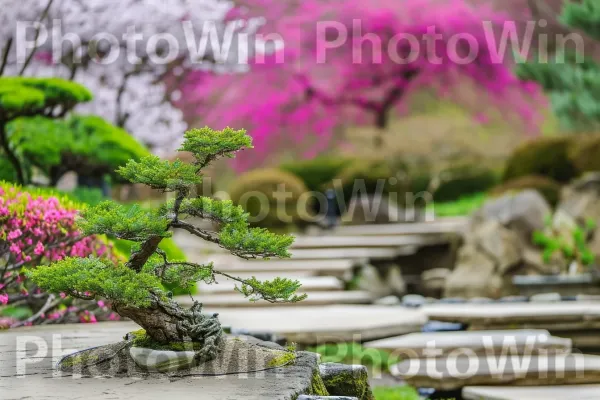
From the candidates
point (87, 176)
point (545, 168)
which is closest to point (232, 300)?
point (87, 176)

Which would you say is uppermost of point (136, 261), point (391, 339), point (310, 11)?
point (310, 11)

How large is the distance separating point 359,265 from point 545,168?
18.7ft

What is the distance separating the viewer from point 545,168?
56.3 ft

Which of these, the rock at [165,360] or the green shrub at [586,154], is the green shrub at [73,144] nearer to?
the rock at [165,360]

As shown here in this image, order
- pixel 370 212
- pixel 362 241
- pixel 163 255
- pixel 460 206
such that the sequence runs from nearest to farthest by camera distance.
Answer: pixel 163 255, pixel 362 241, pixel 370 212, pixel 460 206

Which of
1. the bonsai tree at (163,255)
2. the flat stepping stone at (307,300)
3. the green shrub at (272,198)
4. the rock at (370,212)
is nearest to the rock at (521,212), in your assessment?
the rock at (370,212)

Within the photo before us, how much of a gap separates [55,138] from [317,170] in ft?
38.0

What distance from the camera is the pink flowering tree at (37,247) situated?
6.30m

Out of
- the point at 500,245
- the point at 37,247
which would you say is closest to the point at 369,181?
the point at 500,245

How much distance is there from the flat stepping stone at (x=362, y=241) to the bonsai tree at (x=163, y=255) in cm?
1016

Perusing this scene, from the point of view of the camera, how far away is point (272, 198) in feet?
53.5

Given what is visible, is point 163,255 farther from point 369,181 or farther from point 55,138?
point 369,181

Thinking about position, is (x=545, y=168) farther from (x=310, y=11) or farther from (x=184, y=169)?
(x=184, y=169)

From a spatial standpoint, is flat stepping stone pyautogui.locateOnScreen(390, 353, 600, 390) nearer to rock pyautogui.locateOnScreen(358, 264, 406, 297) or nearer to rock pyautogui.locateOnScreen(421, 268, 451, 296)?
rock pyautogui.locateOnScreen(358, 264, 406, 297)
